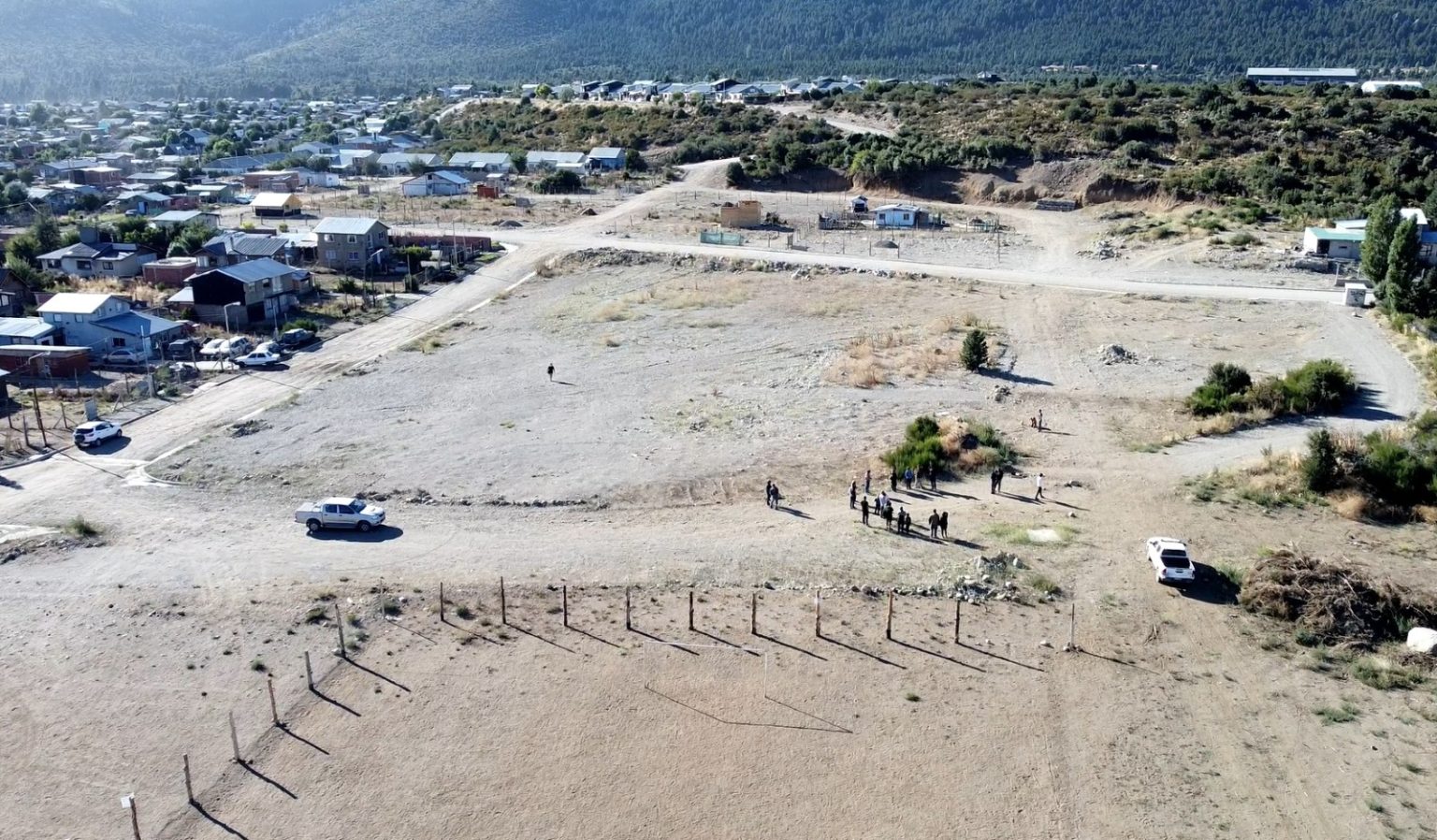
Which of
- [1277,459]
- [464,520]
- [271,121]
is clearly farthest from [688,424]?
[271,121]

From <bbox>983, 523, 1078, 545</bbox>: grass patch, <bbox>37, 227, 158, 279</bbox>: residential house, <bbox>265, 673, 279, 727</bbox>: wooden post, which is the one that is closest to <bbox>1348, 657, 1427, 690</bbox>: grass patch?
<bbox>983, 523, 1078, 545</bbox>: grass patch

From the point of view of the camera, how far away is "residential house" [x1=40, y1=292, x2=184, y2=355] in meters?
42.2

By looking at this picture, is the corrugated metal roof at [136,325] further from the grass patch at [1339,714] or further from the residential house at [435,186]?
the residential house at [435,186]

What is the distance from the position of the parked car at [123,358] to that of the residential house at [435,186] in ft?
160

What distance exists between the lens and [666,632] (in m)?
21.6

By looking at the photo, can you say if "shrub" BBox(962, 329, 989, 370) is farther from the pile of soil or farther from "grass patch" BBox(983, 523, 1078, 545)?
the pile of soil

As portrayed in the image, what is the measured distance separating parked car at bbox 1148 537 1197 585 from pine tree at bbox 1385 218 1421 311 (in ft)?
84.0

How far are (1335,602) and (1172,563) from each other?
9.77 ft

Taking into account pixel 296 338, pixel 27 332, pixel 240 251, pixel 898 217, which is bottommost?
pixel 296 338

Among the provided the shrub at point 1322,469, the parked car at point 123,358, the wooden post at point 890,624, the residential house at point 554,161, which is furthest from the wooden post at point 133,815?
the residential house at point 554,161

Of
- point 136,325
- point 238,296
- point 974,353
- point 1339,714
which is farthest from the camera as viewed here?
point 238,296

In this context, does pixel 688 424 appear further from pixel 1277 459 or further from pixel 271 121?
pixel 271 121

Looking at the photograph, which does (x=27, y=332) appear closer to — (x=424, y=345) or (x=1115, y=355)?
(x=424, y=345)

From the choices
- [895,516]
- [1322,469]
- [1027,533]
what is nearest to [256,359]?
[895,516]
